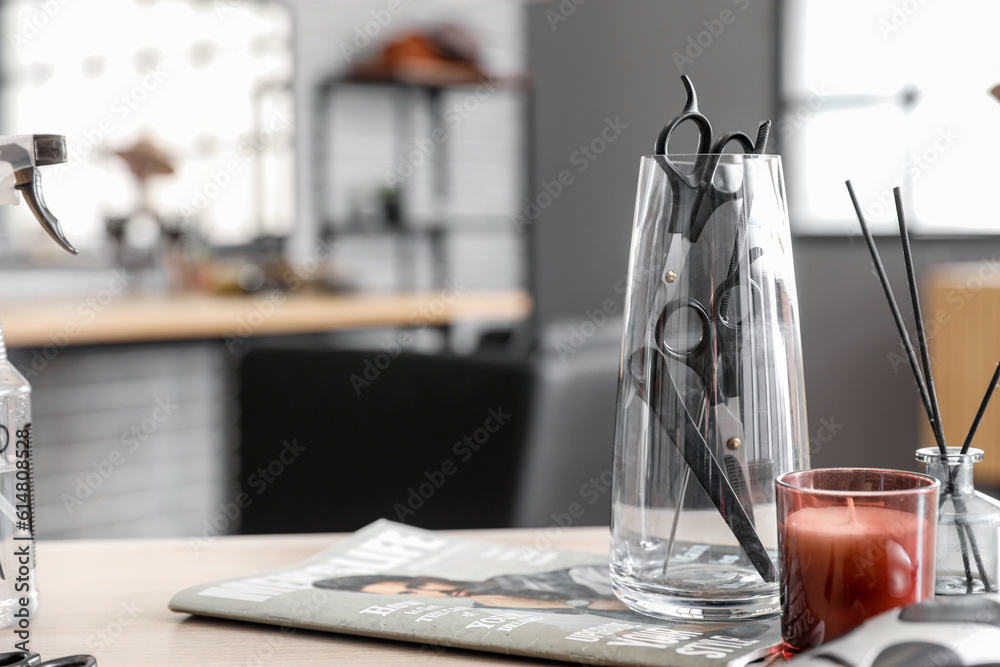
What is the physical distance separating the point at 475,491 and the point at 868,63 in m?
3.25

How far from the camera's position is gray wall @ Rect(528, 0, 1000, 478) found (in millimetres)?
4047

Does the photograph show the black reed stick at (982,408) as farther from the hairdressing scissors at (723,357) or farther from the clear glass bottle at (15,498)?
the clear glass bottle at (15,498)

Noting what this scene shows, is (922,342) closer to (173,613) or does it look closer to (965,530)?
(965,530)

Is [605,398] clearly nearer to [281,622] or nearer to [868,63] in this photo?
[281,622]

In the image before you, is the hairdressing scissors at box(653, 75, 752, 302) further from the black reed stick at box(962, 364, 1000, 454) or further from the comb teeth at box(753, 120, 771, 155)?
the black reed stick at box(962, 364, 1000, 454)

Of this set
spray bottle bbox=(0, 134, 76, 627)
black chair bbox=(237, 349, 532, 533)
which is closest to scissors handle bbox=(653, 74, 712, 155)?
spray bottle bbox=(0, 134, 76, 627)

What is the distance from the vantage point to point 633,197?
468cm

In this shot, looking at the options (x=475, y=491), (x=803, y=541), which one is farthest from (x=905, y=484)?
(x=475, y=491)

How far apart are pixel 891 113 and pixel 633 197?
1.17m

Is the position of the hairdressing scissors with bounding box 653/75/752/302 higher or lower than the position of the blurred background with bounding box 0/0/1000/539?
lower

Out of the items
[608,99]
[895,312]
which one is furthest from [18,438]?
[608,99]

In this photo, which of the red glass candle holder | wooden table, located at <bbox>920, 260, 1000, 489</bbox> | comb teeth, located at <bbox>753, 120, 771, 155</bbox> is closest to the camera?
the red glass candle holder

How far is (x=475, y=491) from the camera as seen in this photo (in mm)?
1522

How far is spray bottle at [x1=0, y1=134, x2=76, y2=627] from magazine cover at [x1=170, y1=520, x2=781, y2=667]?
9 cm
